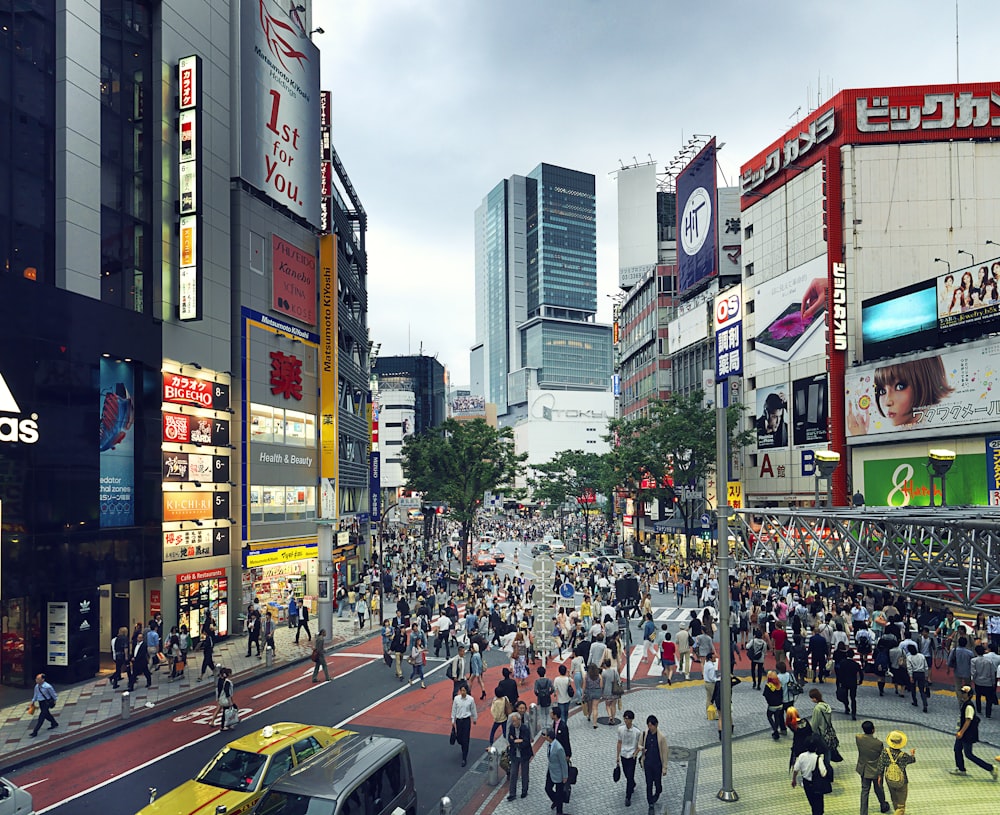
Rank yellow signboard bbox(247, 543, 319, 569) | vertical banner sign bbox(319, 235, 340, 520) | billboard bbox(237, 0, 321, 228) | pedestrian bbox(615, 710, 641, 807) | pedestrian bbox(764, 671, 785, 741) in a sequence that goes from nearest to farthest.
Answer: pedestrian bbox(615, 710, 641, 807), pedestrian bbox(764, 671, 785, 741), yellow signboard bbox(247, 543, 319, 569), billboard bbox(237, 0, 321, 228), vertical banner sign bbox(319, 235, 340, 520)

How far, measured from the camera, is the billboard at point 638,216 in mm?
116875

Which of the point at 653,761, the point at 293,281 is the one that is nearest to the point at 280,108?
the point at 293,281

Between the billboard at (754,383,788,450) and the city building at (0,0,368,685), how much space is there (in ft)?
108

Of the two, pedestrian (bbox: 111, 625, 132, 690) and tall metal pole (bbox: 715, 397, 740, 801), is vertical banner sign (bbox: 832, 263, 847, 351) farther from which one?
pedestrian (bbox: 111, 625, 132, 690)

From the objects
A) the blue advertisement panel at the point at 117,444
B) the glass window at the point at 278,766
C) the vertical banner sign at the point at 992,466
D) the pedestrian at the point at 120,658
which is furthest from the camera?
the vertical banner sign at the point at 992,466

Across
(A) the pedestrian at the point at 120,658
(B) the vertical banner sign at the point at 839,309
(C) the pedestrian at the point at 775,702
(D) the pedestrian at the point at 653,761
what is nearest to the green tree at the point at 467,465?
(B) the vertical banner sign at the point at 839,309

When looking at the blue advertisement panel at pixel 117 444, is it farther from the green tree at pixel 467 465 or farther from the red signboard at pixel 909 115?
the red signboard at pixel 909 115

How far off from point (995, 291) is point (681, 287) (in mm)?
39954

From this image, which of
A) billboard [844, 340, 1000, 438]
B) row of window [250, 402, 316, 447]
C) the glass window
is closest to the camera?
the glass window

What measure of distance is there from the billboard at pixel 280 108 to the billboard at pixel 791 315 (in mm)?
33572

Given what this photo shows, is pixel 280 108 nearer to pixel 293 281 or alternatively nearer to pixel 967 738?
pixel 293 281

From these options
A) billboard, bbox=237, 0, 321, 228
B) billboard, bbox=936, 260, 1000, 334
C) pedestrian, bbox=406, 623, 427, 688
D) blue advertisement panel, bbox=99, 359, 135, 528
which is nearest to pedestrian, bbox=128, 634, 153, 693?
blue advertisement panel, bbox=99, 359, 135, 528

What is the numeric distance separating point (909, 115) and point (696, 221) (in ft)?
81.0

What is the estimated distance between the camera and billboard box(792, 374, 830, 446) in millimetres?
53156
